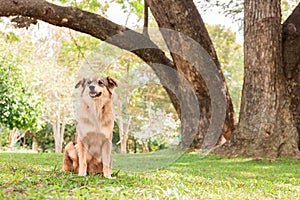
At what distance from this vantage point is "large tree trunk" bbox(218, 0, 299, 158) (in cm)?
929

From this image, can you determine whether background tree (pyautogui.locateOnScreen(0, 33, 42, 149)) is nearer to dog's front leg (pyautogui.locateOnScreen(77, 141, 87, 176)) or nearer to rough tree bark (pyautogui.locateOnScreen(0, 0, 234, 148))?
rough tree bark (pyautogui.locateOnScreen(0, 0, 234, 148))

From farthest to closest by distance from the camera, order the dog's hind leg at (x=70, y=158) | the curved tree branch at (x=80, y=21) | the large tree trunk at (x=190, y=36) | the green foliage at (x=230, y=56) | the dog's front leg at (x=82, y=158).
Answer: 1. the green foliage at (x=230, y=56)
2. the large tree trunk at (x=190, y=36)
3. the curved tree branch at (x=80, y=21)
4. the dog's hind leg at (x=70, y=158)
5. the dog's front leg at (x=82, y=158)

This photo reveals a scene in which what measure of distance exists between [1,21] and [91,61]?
8.26m

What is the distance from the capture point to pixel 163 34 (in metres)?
10.8

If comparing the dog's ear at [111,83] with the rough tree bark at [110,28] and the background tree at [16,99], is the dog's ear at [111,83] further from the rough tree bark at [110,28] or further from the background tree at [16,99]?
the background tree at [16,99]

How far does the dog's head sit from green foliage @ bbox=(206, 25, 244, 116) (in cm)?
2350

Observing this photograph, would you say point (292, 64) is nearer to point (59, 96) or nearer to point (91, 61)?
point (91, 61)

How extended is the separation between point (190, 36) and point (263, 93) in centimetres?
218

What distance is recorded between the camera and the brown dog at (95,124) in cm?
461

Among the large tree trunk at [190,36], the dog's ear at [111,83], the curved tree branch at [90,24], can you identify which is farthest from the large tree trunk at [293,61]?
the dog's ear at [111,83]

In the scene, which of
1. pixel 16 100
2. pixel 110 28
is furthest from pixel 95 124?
pixel 16 100

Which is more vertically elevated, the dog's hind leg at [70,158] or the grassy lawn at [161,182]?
the dog's hind leg at [70,158]

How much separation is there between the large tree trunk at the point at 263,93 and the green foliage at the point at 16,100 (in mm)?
8456

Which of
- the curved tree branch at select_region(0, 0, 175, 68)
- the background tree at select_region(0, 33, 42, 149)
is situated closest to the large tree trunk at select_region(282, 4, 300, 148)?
the curved tree branch at select_region(0, 0, 175, 68)
